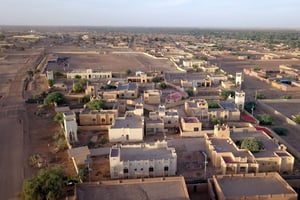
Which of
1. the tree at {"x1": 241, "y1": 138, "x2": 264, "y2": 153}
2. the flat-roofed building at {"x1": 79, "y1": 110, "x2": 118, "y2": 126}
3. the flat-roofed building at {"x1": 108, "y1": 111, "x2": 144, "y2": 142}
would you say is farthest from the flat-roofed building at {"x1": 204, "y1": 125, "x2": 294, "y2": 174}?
the flat-roofed building at {"x1": 79, "y1": 110, "x2": 118, "y2": 126}

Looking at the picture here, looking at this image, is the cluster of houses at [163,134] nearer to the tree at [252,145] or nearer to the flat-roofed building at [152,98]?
the flat-roofed building at [152,98]

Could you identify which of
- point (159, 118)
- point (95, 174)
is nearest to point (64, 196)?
point (95, 174)

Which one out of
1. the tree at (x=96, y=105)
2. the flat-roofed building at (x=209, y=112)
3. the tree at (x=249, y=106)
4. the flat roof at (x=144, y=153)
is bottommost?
the tree at (x=249, y=106)

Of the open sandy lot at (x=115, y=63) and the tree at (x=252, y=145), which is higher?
the open sandy lot at (x=115, y=63)

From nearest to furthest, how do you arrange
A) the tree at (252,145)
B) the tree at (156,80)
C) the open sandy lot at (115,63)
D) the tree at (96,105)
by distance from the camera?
the tree at (252,145)
the tree at (96,105)
the tree at (156,80)
the open sandy lot at (115,63)

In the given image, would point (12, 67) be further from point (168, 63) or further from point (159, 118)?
point (159, 118)

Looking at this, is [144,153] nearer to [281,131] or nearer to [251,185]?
[251,185]

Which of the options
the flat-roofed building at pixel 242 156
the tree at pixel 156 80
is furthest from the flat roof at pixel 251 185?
the tree at pixel 156 80
